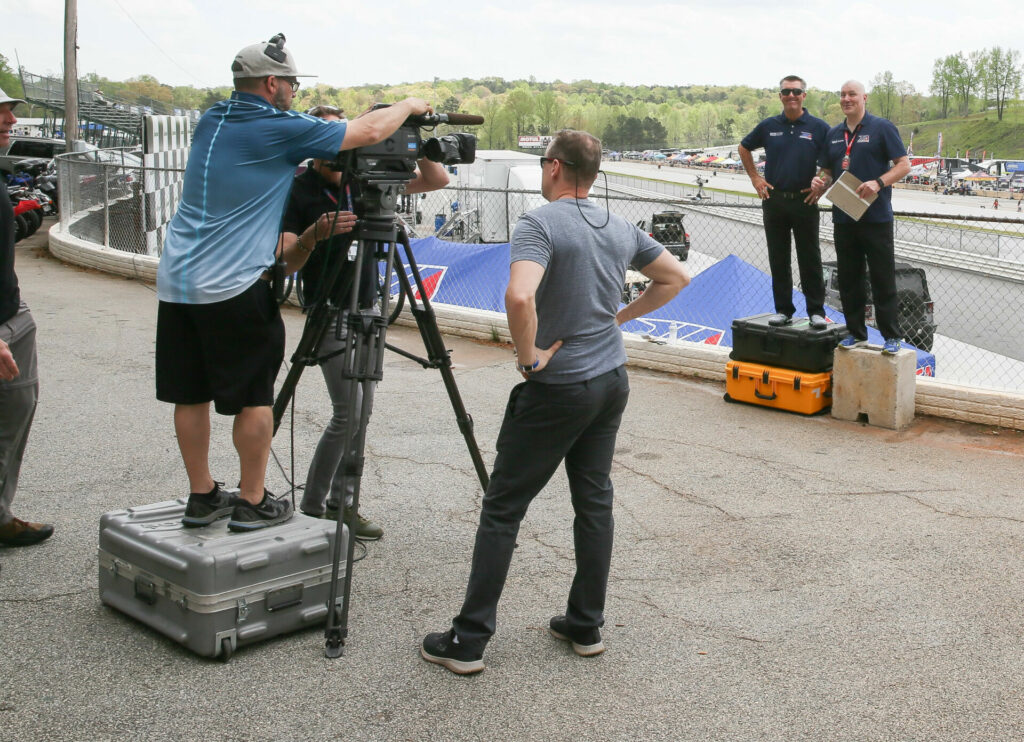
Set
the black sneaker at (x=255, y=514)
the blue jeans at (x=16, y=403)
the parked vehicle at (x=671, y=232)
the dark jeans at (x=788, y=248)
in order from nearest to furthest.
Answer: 1. the black sneaker at (x=255, y=514)
2. the blue jeans at (x=16, y=403)
3. the dark jeans at (x=788, y=248)
4. the parked vehicle at (x=671, y=232)

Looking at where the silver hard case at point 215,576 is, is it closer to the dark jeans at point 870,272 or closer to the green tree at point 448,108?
the green tree at point 448,108

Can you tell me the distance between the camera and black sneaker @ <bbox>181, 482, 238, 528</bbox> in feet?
11.9

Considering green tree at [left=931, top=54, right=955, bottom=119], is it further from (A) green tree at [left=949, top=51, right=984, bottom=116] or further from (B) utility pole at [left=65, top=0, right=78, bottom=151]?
(B) utility pole at [left=65, top=0, right=78, bottom=151]

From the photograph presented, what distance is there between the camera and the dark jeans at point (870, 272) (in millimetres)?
6930

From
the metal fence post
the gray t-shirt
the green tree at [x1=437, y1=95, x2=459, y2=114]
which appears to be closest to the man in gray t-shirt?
the gray t-shirt

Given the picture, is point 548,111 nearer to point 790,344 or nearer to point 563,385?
point 790,344

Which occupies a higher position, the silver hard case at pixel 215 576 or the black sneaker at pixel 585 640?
the silver hard case at pixel 215 576

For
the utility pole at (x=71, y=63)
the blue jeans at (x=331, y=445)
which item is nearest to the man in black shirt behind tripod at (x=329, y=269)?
the blue jeans at (x=331, y=445)

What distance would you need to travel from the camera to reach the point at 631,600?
403 centimetres

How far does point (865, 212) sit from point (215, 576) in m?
5.33

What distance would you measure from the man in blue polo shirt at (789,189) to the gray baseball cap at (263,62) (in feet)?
15.4

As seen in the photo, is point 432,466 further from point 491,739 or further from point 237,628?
→ point 491,739

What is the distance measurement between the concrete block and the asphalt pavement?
138mm

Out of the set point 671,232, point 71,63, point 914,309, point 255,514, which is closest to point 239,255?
point 255,514
